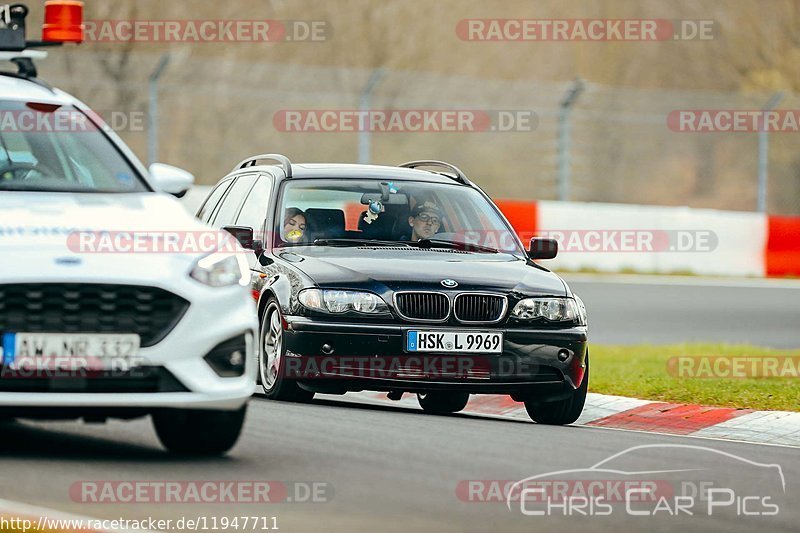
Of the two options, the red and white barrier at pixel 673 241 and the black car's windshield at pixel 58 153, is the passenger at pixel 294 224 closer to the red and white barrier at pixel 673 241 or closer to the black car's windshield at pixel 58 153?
the black car's windshield at pixel 58 153

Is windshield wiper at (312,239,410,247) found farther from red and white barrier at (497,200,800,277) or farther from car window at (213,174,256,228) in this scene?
red and white barrier at (497,200,800,277)

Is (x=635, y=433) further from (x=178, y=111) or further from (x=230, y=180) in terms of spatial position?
(x=178, y=111)

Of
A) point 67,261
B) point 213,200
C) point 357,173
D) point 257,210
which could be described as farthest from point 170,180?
point 213,200

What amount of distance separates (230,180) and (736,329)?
8077 mm

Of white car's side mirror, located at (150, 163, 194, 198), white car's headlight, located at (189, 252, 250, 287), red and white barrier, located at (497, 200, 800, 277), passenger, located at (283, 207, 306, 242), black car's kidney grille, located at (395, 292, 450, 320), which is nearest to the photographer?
white car's headlight, located at (189, 252, 250, 287)

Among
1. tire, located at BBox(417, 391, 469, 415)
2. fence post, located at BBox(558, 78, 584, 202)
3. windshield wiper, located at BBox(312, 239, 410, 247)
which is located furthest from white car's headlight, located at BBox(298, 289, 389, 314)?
fence post, located at BBox(558, 78, 584, 202)

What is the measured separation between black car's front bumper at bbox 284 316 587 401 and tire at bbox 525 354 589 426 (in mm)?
173

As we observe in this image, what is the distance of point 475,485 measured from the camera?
7520 millimetres

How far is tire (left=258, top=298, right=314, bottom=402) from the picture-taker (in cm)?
1031

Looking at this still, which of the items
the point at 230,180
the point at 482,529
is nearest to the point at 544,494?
the point at 482,529

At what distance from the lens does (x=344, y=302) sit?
33.2ft

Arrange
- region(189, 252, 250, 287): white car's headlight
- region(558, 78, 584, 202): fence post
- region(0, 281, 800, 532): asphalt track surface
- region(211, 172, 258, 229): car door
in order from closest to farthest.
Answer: region(0, 281, 800, 532): asphalt track surface < region(189, 252, 250, 287): white car's headlight < region(211, 172, 258, 229): car door < region(558, 78, 584, 202): fence post

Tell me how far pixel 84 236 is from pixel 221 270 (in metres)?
0.62

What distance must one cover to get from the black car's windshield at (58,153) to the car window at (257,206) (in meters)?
2.50
